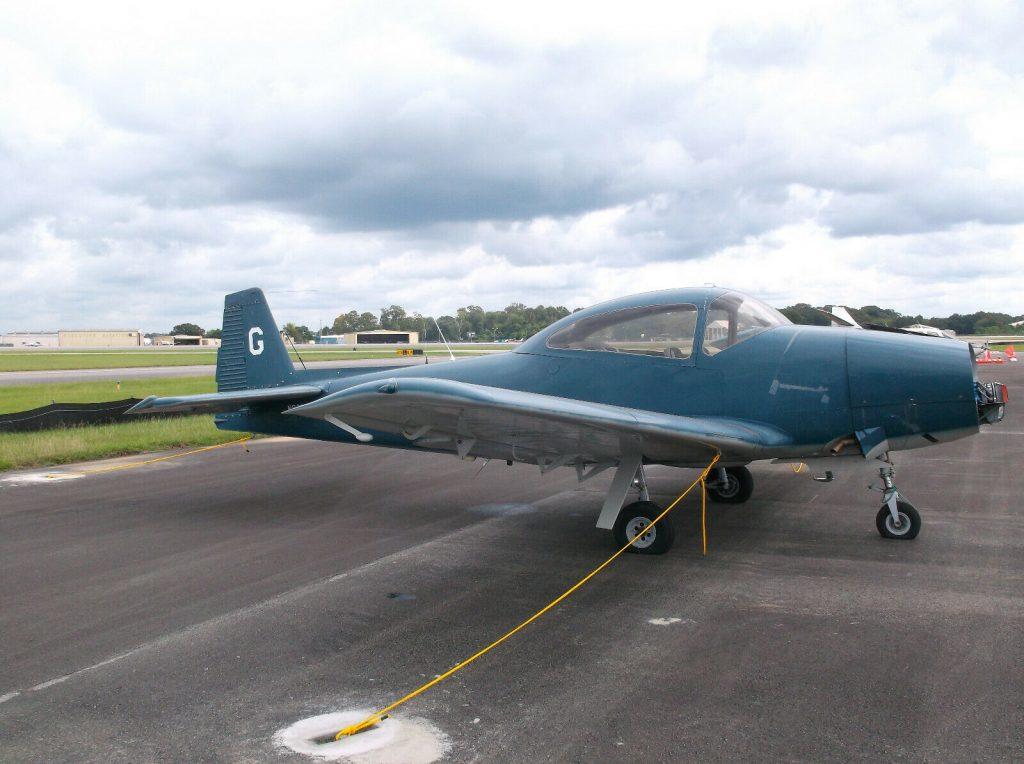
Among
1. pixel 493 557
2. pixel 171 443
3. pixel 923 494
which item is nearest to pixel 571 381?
pixel 493 557

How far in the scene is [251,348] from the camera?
404 inches

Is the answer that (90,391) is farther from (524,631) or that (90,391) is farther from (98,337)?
(98,337)

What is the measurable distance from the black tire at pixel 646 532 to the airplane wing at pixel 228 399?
4.46 meters

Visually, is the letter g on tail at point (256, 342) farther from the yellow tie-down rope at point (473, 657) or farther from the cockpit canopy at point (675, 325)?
the yellow tie-down rope at point (473, 657)

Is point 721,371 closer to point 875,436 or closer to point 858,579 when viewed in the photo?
point 875,436

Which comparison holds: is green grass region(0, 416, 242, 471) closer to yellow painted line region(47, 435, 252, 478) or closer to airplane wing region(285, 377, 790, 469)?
yellow painted line region(47, 435, 252, 478)

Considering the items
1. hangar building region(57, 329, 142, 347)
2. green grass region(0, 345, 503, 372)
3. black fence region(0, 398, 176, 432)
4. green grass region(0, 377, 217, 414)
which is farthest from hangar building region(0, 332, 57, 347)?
black fence region(0, 398, 176, 432)

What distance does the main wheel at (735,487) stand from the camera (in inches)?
338

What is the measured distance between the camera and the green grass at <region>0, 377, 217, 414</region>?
75.7ft

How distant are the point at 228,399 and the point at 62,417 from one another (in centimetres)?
907

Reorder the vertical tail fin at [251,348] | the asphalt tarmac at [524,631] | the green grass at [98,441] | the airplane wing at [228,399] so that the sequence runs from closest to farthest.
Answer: the asphalt tarmac at [524,631], the airplane wing at [228,399], the vertical tail fin at [251,348], the green grass at [98,441]

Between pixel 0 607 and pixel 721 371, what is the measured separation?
606cm

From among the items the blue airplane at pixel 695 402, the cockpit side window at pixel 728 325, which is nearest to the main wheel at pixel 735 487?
the blue airplane at pixel 695 402

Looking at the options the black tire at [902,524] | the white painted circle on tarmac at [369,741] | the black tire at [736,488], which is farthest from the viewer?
the black tire at [736,488]
